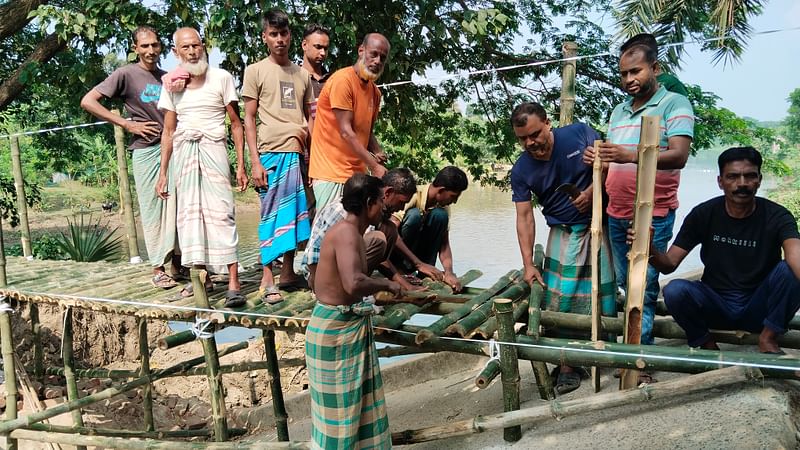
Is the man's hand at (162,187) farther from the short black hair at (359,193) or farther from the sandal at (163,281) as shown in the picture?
the short black hair at (359,193)

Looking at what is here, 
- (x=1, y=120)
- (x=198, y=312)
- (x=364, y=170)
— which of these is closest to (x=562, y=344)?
(x=364, y=170)

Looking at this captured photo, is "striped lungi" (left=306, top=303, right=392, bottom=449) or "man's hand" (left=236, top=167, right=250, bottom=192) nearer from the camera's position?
"striped lungi" (left=306, top=303, right=392, bottom=449)

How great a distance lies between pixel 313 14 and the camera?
5512mm

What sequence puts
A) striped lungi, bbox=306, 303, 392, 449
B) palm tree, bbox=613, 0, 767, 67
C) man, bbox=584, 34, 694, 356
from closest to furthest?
striped lungi, bbox=306, 303, 392, 449, man, bbox=584, 34, 694, 356, palm tree, bbox=613, 0, 767, 67

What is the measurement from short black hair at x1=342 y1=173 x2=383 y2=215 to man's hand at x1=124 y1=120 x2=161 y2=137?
6.49 feet

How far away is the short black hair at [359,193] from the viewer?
9.25ft

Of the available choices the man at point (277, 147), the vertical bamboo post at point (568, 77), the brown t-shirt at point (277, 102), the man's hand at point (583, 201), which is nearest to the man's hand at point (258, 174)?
the man at point (277, 147)

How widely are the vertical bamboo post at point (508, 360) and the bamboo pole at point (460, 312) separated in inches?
11.5

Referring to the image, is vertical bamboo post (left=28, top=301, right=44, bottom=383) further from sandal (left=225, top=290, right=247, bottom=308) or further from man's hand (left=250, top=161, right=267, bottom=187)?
man's hand (left=250, top=161, right=267, bottom=187)

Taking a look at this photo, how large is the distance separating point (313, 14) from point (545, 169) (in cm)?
291

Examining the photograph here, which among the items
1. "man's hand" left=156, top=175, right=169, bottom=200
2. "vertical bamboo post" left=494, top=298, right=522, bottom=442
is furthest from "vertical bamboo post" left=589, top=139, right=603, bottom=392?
"man's hand" left=156, top=175, right=169, bottom=200

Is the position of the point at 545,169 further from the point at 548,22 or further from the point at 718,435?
the point at 548,22

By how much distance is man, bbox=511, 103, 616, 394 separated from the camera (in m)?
3.37

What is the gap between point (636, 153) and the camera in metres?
2.89
